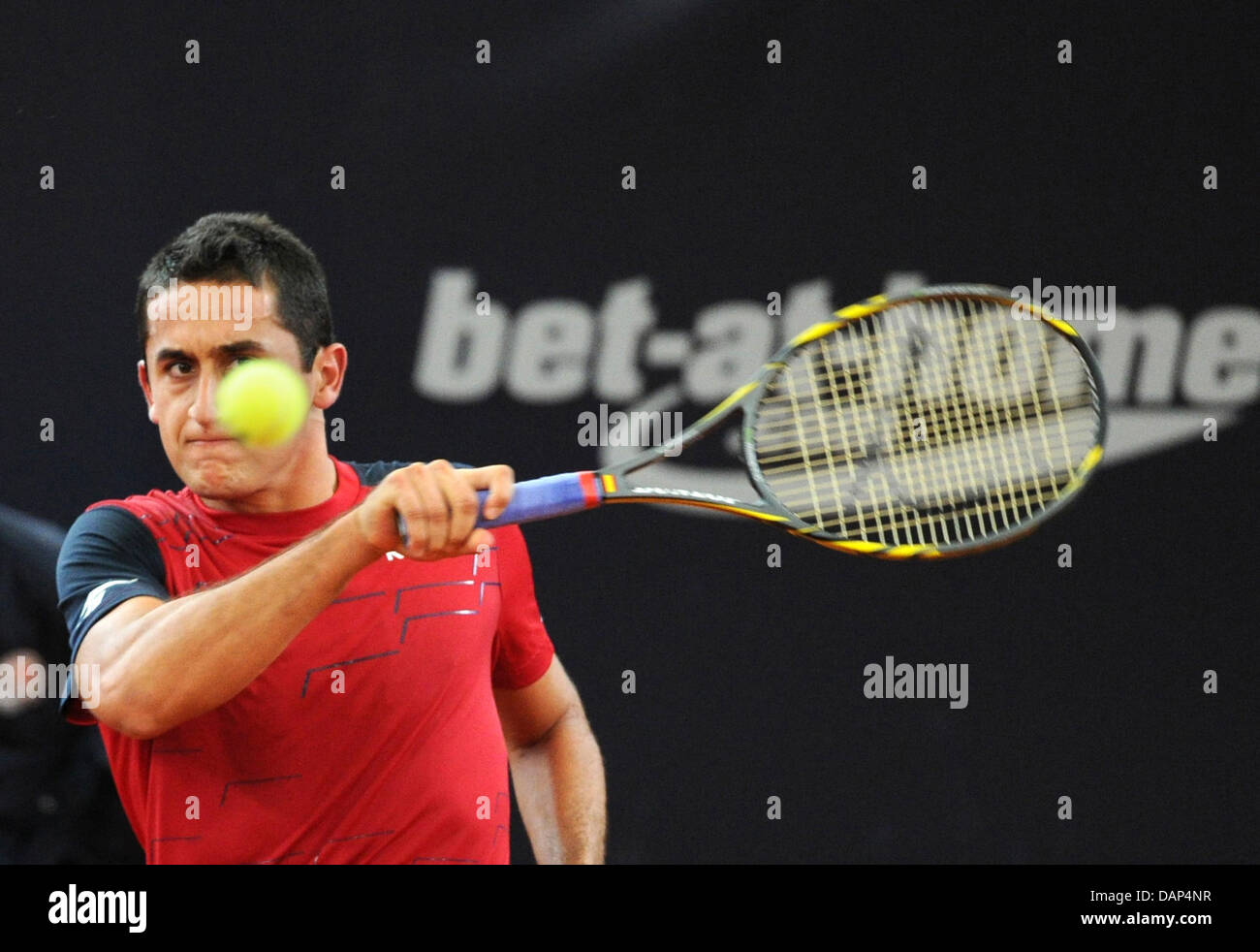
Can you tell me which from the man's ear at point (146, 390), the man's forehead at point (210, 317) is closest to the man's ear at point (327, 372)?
the man's forehead at point (210, 317)

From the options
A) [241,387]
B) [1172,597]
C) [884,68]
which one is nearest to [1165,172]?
[884,68]

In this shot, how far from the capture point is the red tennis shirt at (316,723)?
2.19m

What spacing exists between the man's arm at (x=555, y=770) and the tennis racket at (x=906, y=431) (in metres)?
0.40

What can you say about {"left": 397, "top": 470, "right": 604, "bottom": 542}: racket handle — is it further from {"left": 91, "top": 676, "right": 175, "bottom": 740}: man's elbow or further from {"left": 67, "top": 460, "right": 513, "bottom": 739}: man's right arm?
{"left": 91, "top": 676, "right": 175, "bottom": 740}: man's elbow

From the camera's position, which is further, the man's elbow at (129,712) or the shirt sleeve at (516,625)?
the shirt sleeve at (516,625)

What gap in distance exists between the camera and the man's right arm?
6.24ft

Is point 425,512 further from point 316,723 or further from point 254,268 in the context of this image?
point 254,268

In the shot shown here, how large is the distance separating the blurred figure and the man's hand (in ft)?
5.89
